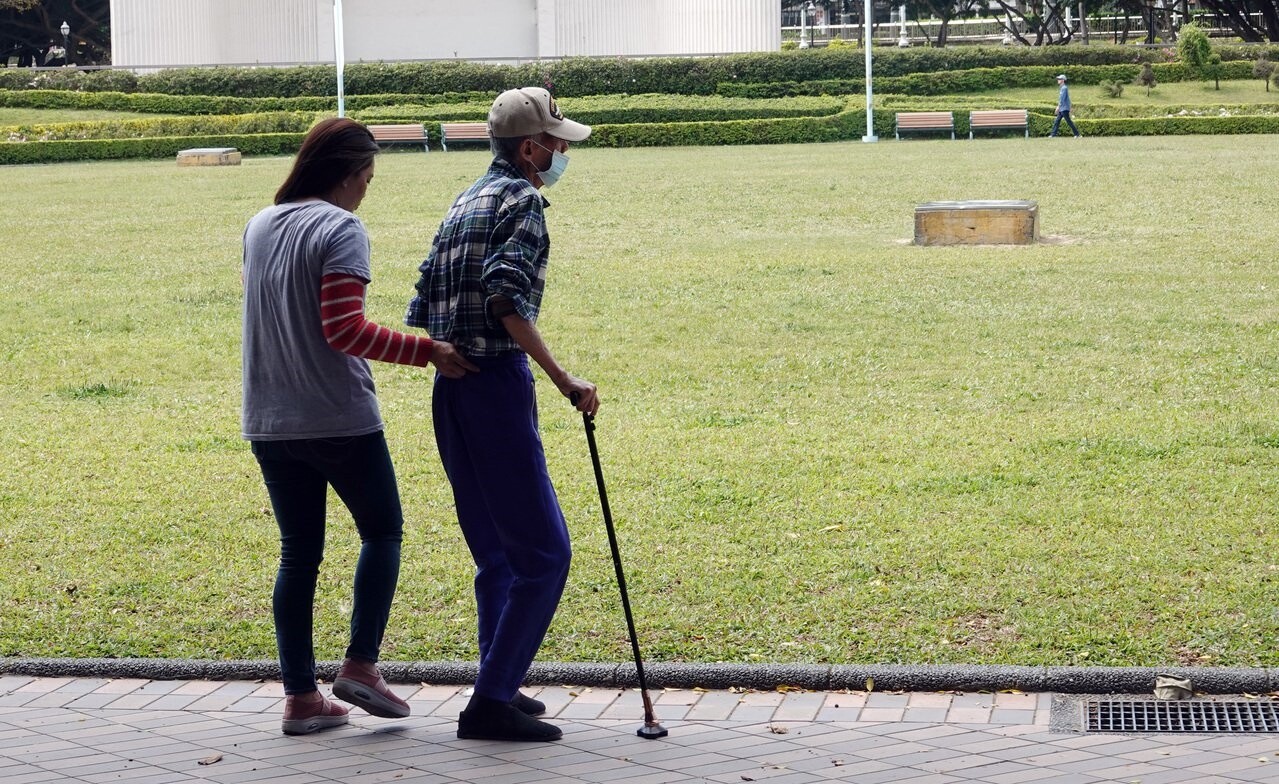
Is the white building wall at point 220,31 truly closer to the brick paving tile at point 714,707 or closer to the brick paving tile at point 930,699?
the brick paving tile at point 714,707

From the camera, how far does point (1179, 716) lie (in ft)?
14.8

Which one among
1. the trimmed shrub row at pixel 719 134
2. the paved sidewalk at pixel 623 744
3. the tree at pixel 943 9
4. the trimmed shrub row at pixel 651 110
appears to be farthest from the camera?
the tree at pixel 943 9

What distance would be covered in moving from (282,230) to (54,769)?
5.19 feet

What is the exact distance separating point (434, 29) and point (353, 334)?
55.6 metres

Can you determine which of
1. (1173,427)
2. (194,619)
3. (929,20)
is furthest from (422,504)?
(929,20)

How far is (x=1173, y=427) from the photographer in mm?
8172

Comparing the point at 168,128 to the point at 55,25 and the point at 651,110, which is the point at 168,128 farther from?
the point at 55,25

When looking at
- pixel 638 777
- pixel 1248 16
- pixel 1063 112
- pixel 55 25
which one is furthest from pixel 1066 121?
pixel 55 25

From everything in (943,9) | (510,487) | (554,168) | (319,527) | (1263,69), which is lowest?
(319,527)

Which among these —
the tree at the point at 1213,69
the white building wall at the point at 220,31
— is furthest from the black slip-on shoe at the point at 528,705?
the white building wall at the point at 220,31

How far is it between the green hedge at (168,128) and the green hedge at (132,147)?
1.17 m

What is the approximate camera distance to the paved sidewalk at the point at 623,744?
4.12 meters

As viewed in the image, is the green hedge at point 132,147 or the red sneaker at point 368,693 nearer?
the red sneaker at point 368,693

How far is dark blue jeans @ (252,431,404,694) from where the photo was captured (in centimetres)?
444
